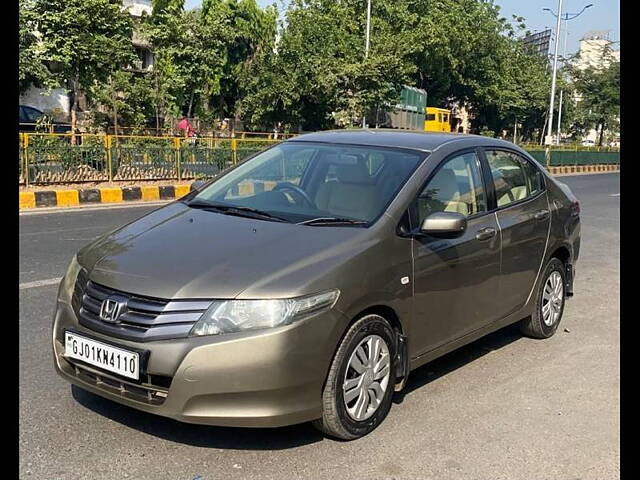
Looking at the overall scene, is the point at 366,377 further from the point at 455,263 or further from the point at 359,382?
the point at 455,263

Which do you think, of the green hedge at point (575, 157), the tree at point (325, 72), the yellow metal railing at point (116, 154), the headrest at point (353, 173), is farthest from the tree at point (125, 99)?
the green hedge at point (575, 157)

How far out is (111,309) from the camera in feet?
9.59

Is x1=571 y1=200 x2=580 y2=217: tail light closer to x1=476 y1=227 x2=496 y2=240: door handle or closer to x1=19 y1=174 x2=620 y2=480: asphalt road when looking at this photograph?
x1=19 y1=174 x2=620 y2=480: asphalt road

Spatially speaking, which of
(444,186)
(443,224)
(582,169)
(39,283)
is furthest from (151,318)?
(582,169)

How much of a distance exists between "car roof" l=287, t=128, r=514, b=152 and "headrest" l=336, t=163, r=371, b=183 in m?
0.26

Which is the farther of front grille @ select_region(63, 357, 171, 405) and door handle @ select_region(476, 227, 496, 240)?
door handle @ select_region(476, 227, 496, 240)

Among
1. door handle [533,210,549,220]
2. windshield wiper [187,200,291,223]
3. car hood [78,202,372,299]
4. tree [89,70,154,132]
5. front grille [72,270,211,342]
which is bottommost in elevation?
front grille [72,270,211,342]

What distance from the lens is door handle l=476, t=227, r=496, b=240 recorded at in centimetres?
405

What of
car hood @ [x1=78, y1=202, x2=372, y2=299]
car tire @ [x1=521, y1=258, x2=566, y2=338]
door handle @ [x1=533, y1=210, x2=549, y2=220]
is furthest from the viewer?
car tire @ [x1=521, y1=258, x2=566, y2=338]

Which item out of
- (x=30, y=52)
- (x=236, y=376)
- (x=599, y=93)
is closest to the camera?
(x=236, y=376)

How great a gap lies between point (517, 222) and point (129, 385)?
9.41 ft

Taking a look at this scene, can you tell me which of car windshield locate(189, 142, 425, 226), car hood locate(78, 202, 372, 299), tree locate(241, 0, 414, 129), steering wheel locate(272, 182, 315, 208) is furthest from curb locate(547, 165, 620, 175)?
car hood locate(78, 202, 372, 299)

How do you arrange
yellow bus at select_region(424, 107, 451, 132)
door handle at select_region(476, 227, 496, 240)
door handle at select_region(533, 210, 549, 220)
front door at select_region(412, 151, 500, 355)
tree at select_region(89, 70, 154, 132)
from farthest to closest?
yellow bus at select_region(424, 107, 451, 132)
tree at select_region(89, 70, 154, 132)
door handle at select_region(533, 210, 549, 220)
door handle at select_region(476, 227, 496, 240)
front door at select_region(412, 151, 500, 355)

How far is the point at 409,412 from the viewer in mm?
3588
